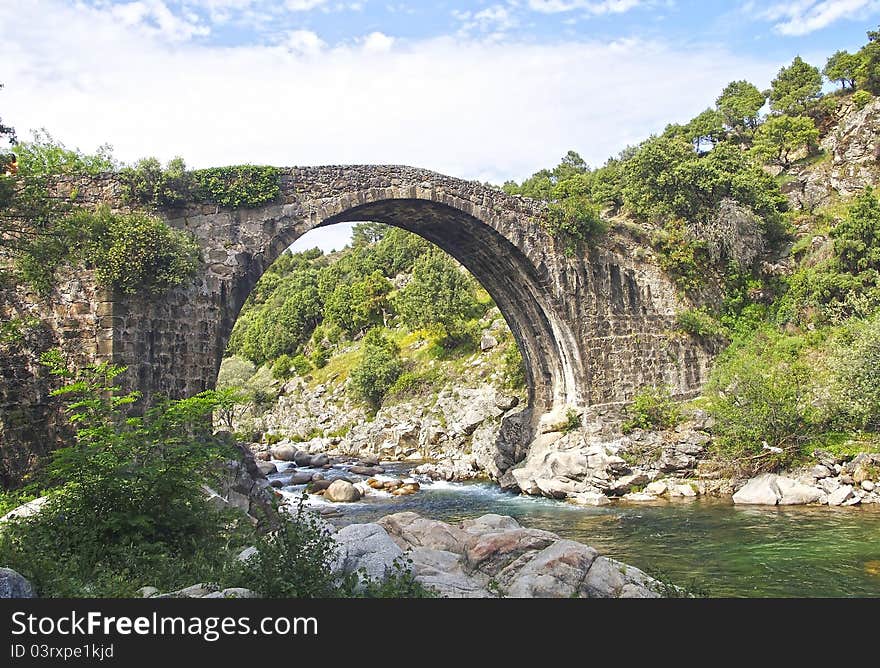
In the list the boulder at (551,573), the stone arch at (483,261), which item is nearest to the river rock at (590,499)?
the stone arch at (483,261)

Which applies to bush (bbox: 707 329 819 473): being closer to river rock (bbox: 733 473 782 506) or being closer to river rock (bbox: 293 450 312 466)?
river rock (bbox: 733 473 782 506)

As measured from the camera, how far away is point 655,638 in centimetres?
473

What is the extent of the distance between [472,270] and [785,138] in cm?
2535

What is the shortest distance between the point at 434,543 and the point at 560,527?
6.41 m

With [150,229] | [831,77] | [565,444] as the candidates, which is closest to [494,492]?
[565,444]

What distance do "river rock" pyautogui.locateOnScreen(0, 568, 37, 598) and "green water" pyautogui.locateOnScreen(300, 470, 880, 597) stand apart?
23.5 feet

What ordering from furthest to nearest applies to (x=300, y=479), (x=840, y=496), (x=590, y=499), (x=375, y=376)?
(x=375, y=376)
(x=300, y=479)
(x=590, y=499)
(x=840, y=496)

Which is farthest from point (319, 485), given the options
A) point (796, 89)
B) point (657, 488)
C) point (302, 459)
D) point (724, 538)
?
point (796, 89)

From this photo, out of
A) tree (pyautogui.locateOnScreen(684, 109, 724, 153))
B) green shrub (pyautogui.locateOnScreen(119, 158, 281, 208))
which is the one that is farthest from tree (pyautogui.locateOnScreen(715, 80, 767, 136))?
green shrub (pyautogui.locateOnScreen(119, 158, 281, 208))

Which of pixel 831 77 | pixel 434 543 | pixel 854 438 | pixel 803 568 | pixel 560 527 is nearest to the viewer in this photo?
pixel 434 543

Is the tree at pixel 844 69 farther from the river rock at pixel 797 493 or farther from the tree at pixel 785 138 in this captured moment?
the river rock at pixel 797 493

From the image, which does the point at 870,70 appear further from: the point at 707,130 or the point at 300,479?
the point at 300,479

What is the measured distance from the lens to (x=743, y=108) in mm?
44094

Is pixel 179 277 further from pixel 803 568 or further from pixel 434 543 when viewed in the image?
pixel 803 568
